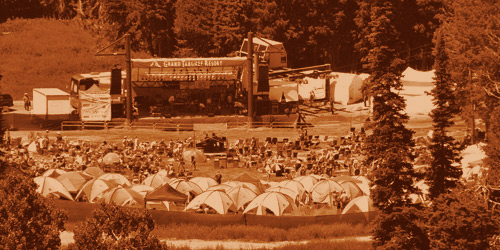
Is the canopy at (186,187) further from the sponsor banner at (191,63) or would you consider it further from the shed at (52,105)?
A: the sponsor banner at (191,63)

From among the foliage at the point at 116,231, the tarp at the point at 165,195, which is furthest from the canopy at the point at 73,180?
the foliage at the point at 116,231

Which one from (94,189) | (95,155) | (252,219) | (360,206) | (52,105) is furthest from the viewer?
(52,105)

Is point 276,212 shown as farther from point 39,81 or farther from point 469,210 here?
point 39,81

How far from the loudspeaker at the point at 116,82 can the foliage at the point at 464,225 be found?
3912 cm

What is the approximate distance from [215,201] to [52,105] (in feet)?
93.8

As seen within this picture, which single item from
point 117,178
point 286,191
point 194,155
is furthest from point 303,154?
point 117,178

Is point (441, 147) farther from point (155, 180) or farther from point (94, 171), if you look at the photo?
point (94, 171)

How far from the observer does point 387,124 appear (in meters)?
38.0

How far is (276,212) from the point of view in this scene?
147 feet

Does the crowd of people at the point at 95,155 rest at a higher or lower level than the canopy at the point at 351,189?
higher

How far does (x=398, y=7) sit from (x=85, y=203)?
5788cm

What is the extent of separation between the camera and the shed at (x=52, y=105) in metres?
70.6

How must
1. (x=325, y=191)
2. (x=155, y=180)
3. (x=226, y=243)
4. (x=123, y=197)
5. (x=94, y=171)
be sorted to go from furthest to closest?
(x=94, y=171) < (x=155, y=180) < (x=325, y=191) < (x=123, y=197) < (x=226, y=243)

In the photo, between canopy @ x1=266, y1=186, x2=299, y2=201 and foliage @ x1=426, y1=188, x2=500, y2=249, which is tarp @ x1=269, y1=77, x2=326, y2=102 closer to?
canopy @ x1=266, y1=186, x2=299, y2=201
